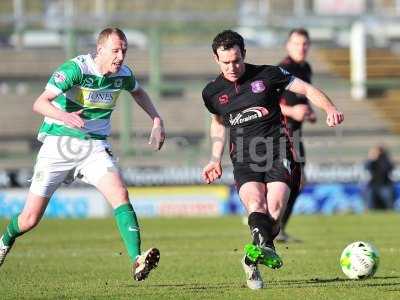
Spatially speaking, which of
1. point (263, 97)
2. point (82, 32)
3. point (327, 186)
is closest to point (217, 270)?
point (263, 97)

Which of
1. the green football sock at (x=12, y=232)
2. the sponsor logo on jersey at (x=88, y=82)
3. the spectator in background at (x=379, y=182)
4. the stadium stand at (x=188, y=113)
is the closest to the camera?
the sponsor logo on jersey at (x=88, y=82)

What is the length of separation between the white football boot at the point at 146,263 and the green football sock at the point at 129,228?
0.30 meters

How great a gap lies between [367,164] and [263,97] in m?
17.7

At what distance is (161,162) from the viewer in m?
26.5

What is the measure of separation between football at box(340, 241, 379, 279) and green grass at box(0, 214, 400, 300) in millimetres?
113

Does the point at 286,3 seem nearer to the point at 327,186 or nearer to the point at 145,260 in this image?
the point at 327,186

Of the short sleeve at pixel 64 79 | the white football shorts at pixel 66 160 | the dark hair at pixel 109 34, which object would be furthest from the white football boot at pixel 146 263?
the dark hair at pixel 109 34

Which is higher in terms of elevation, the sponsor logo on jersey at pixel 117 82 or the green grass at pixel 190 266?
the sponsor logo on jersey at pixel 117 82

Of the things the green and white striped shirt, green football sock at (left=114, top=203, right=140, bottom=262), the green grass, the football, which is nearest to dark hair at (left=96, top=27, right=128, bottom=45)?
the green and white striped shirt

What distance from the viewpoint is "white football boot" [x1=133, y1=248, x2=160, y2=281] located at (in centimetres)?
791

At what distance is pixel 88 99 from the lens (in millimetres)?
8812

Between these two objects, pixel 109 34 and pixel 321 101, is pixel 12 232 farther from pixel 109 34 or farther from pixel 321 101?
pixel 321 101

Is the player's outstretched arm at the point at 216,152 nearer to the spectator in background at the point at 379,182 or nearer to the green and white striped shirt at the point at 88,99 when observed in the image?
the green and white striped shirt at the point at 88,99

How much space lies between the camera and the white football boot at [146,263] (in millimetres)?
7910
